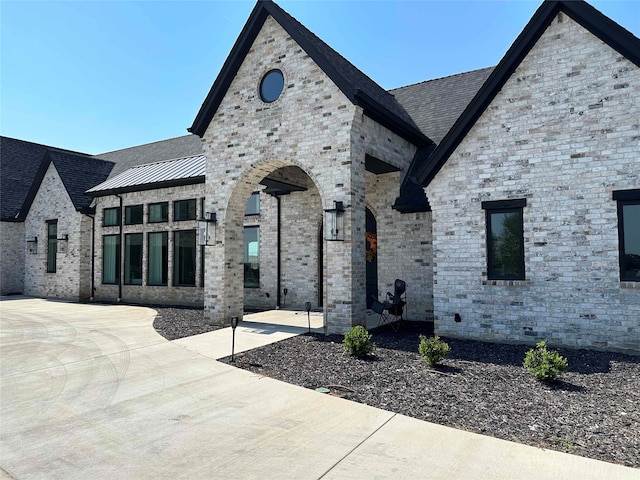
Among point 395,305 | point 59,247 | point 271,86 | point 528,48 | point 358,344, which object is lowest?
point 358,344

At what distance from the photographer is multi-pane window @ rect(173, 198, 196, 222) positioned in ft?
56.4

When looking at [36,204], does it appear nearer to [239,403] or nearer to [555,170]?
[239,403]

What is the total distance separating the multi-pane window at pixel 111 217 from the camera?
1977cm

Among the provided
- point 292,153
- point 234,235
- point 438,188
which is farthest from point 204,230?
point 438,188

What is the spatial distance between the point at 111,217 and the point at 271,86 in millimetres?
12576

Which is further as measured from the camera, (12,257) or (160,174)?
(12,257)

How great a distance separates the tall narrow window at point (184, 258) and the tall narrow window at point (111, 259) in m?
3.88

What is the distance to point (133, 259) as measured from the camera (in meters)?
18.9

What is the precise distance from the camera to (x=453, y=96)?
48.2ft

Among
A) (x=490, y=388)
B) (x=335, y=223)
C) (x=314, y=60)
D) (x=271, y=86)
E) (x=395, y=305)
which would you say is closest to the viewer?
(x=490, y=388)

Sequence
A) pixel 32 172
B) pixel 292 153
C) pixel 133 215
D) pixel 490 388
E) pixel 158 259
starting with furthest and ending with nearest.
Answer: pixel 32 172, pixel 133 215, pixel 158 259, pixel 292 153, pixel 490 388

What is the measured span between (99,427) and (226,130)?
930cm

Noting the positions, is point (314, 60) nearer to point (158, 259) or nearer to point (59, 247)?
point (158, 259)

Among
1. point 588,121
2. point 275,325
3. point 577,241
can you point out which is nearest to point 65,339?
point 275,325
